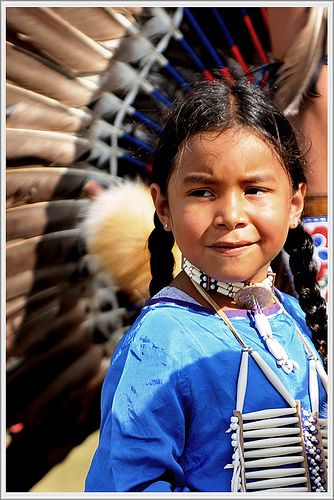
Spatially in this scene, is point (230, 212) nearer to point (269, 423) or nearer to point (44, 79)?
point (269, 423)

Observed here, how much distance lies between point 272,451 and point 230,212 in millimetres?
409

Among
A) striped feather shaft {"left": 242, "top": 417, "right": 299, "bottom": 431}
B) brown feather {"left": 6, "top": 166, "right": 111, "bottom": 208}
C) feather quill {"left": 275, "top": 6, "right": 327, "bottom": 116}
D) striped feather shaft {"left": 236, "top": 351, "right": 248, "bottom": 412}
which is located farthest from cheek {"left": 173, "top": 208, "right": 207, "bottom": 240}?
brown feather {"left": 6, "top": 166, "right": 111, "bottom": 208}

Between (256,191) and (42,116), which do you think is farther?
(42,116)

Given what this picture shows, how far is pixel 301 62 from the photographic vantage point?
204 centimetres

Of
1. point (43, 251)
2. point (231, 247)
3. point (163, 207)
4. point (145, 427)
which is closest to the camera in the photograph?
point (145, 427)

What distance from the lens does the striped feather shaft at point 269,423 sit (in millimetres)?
1079

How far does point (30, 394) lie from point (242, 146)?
156cm

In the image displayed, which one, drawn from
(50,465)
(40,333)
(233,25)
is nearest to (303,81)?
(233,25)

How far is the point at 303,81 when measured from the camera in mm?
2016

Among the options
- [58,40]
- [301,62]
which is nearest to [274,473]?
[301,62]

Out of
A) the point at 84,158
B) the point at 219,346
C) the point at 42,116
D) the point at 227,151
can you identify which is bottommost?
the point at 219,346

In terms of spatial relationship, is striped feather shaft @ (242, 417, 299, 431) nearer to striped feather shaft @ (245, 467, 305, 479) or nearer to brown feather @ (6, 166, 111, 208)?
striped feather shaft @ (245, 467, 305, 479)

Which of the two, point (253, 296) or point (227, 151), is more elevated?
point (227, 151)

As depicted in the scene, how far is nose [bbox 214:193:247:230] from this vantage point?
1096 mm
